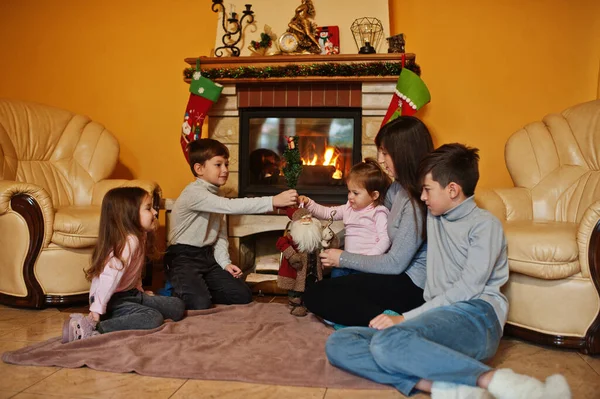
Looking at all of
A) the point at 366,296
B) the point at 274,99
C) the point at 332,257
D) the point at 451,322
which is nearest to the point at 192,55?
the point at 274,99

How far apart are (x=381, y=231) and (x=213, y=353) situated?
0.91 metres

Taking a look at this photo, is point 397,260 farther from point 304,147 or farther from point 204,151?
point 304,147

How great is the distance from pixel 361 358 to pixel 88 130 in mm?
2610

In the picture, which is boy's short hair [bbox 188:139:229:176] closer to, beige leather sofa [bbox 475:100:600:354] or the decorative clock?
the decorative clock

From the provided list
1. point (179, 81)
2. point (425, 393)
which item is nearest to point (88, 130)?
point (179, 81)

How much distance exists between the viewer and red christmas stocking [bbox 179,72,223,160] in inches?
151

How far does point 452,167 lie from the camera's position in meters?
2.12

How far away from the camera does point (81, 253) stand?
3045mm

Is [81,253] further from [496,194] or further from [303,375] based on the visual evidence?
[496,194]

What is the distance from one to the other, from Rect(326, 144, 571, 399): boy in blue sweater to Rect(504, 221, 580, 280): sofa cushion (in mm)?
370

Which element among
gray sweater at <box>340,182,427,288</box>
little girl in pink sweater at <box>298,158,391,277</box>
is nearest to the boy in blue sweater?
gray sweater at <box>340,182,427,288</box>

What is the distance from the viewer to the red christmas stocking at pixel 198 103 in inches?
151

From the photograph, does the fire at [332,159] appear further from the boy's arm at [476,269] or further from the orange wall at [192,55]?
the boy's arm at [476,269]

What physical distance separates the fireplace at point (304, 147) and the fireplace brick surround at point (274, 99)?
83 mm
